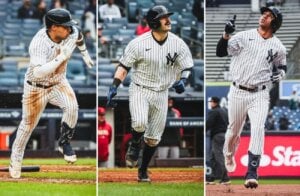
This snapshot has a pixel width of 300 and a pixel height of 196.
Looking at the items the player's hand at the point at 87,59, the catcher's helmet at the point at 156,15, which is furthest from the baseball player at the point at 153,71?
the player's hand at the point at 87,59

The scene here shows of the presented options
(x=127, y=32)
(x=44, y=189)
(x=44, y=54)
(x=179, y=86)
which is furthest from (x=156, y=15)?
(x=44, y=189)

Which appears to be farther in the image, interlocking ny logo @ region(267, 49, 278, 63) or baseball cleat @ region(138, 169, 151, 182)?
baseball cleat @ region(138, 169, 151, 182)

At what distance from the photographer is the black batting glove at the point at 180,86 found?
728 centimetres

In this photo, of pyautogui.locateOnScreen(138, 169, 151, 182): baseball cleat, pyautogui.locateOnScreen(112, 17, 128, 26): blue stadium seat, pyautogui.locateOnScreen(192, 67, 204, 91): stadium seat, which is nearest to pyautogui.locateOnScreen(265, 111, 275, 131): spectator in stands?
pyautogui.locateOnScreen(192, 67, 204, 91): stadium seat

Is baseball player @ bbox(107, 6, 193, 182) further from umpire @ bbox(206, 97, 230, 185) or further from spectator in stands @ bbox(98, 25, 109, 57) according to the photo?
umpire @ bbox(206, 97, 230, 185)

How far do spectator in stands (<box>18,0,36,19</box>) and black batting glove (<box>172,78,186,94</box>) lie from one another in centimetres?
138

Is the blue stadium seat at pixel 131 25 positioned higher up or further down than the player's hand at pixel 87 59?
higher up

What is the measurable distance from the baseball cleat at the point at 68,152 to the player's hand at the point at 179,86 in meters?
1.05

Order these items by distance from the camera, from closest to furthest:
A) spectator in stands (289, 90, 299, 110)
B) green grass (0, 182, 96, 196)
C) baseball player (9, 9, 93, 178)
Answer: green grass (0, 182, 96, 196), baseball player (9, 9, 93, 178), spectator in stands (289, 90, 299, 110)

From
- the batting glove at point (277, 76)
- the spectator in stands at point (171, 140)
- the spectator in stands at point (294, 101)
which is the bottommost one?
the spectator in stands at point (171, 140)

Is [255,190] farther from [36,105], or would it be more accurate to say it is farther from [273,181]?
[36,105]

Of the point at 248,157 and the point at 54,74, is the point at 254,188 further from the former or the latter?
the point at 54,74

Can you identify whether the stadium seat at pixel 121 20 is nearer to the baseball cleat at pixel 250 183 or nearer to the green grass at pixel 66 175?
the green grass at pixel 66 175

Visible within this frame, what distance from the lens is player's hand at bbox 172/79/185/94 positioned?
7.28m
